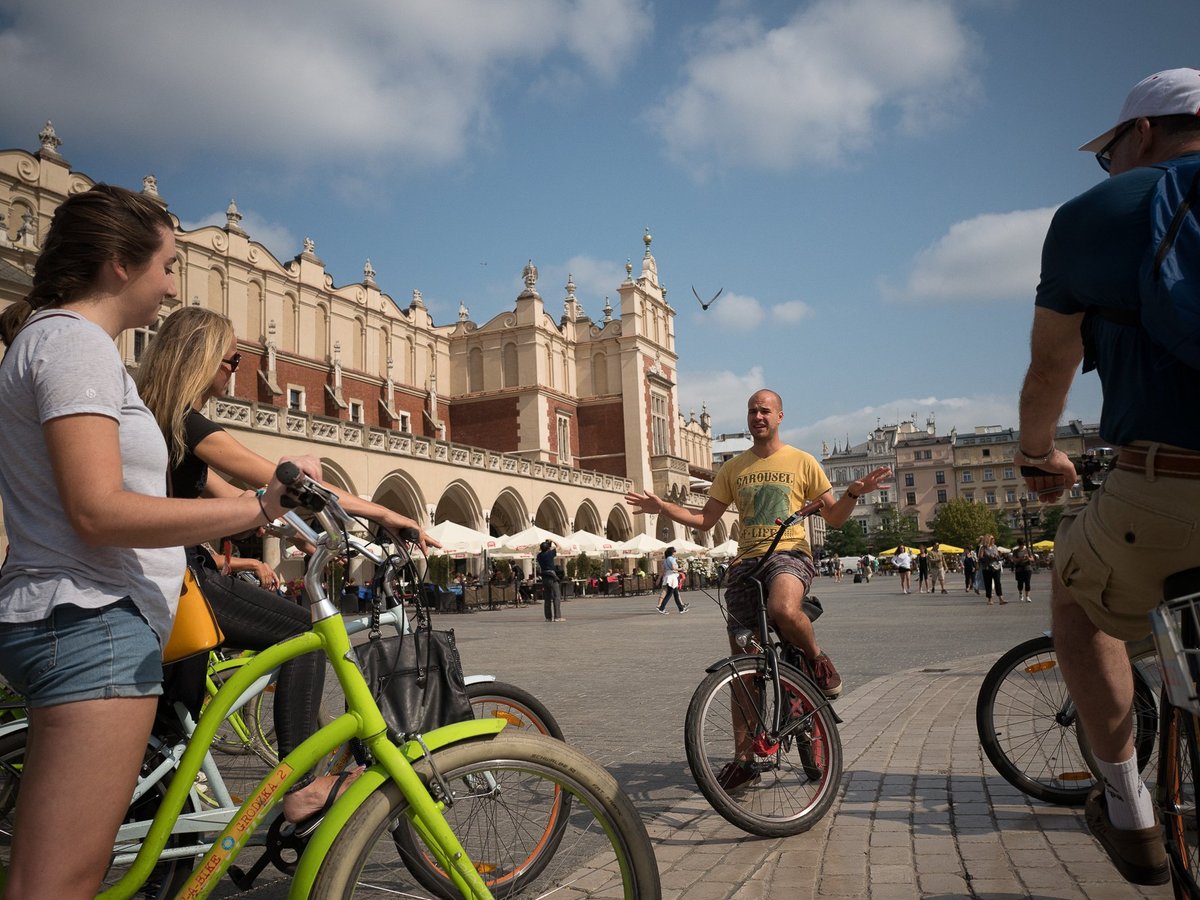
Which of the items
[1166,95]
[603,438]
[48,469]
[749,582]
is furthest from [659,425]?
[48,469]

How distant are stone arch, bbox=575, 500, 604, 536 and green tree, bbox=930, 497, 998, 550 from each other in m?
56.1

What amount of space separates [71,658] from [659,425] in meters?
45.8

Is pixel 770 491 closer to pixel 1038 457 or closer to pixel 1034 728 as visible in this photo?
pixel 1034 728

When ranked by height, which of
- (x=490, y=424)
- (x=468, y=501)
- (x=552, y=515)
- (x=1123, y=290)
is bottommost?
(x=1123, y=290)

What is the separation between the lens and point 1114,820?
2.17 m

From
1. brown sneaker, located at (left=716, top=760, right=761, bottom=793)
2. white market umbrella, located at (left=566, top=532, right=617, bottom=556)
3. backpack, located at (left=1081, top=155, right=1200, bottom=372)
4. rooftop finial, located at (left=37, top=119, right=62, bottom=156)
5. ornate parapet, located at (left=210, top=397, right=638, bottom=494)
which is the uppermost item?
rooftop finial, located at (left=37, top=119, right=62, bottom=156)

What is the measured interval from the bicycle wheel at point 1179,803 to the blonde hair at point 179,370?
101 inches

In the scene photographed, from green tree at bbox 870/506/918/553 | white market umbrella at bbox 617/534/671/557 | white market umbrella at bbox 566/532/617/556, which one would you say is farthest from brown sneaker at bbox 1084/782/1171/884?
green tree at bbox 870/506/918/553

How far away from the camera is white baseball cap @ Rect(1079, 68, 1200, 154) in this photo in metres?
1.86

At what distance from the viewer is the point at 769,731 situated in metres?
3.40

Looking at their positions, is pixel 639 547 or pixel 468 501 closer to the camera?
pixel 468 501

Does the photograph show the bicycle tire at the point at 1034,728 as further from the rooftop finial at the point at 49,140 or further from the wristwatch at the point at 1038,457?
the rooftop finial at the point at 49,140

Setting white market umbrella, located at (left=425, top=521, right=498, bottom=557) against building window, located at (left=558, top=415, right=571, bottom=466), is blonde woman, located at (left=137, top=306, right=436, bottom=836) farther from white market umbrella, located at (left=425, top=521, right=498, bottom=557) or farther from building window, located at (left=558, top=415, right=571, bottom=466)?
building window, located at (left=558, top=415, right=571, bottom=466)

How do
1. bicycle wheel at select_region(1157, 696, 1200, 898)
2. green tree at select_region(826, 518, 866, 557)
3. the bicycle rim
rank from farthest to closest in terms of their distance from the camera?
green tree at select_region(826, 518, 866, 557) → the bicycle rim → bicycle wheel at select_region(1157, 696, 1200, 898)
